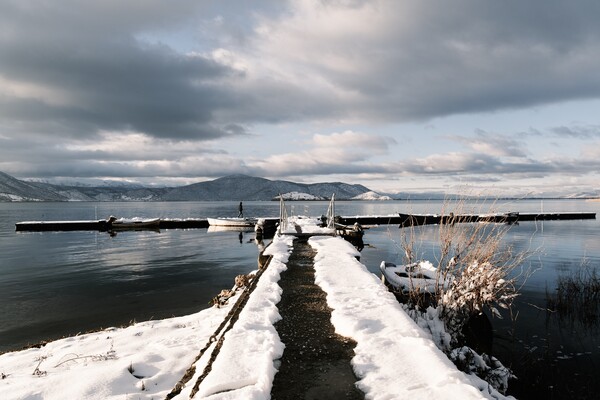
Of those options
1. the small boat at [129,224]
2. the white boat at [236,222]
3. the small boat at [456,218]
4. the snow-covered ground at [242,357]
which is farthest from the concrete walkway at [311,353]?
the small boat at [129,224]

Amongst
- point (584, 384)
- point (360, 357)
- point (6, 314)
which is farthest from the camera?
point (6, 314)

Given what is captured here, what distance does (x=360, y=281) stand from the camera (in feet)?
30.6

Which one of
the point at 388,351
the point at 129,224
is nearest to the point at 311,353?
the point at 388,351

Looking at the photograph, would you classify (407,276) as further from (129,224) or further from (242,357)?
(129,224)

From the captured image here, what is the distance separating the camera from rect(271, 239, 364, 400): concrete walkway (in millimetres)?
4207

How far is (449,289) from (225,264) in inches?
700

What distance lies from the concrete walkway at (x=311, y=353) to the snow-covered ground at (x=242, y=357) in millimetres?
147

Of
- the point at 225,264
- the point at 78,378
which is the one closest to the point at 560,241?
the point at 225,264

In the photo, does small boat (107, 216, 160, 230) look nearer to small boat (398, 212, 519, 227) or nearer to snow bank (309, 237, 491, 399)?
small boat (398, 212, 519, 227)

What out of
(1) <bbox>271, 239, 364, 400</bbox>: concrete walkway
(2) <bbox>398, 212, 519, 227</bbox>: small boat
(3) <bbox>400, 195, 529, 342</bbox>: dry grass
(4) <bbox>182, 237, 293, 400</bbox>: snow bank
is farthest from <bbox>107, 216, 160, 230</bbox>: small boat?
(3) <bbox>400, 195, 529, 342</bbox>: dry grass

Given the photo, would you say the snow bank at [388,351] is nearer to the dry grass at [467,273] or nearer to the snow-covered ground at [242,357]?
the snow-covered ground at [242,357]

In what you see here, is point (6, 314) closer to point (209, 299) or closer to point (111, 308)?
point (111, 308)

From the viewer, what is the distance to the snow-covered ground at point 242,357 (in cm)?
422

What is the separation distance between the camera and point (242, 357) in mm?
4891
